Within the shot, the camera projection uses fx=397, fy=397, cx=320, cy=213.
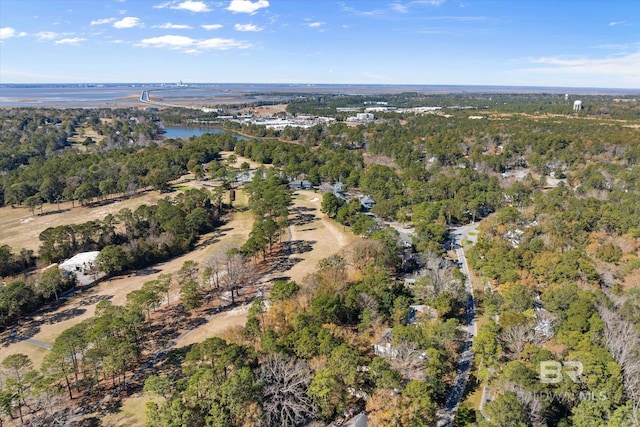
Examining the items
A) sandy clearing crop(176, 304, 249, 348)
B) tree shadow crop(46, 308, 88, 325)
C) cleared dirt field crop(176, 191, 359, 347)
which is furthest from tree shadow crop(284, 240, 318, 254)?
tree shadow crop(46, 308, 88, 325)

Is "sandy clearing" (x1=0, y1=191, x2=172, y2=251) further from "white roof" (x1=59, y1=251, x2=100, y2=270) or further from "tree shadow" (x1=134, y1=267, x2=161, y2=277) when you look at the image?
"tree shadow" (x1=134, y1=267, x2=161, y2=277)

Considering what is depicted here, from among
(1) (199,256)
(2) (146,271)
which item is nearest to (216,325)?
(2) (146,271)

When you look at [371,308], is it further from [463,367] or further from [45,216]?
[45,216]

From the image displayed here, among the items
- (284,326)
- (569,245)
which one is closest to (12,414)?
(284,326)

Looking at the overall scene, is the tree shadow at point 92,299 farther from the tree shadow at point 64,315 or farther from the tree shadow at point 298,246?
the tree shadow at point 298,246

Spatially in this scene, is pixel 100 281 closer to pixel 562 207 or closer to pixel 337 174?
pixel 337 174

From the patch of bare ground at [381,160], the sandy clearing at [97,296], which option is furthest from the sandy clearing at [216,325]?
the patch of bare ground at [381,160]

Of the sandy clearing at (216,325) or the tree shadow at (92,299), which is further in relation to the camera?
the tree shadow at (92,299)

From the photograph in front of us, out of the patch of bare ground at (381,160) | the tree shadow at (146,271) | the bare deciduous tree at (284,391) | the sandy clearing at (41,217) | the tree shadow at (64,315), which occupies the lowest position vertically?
the tree shadow at (64,315)
